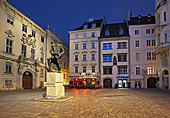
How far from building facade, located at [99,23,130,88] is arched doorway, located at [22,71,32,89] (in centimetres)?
1790

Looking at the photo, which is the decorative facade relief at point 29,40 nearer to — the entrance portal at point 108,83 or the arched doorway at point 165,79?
the entrance portal at point 108,83

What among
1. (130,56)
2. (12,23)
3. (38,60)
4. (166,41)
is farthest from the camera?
(130,56)

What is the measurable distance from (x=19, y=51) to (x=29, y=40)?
3908 mm

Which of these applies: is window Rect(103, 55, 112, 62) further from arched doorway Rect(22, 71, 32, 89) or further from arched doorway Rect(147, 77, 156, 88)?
arched doorway Rect(22, 71, 32, 89)

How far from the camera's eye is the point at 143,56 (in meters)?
38.6

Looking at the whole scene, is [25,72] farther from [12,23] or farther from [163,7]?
[163,7]

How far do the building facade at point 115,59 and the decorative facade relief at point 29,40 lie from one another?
17.4 meters

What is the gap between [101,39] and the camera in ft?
137

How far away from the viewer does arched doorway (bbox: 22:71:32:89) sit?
97.2 feet

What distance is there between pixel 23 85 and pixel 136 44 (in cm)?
2805

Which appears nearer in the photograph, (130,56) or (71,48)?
(130,56)

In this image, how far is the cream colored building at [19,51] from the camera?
24.2 m

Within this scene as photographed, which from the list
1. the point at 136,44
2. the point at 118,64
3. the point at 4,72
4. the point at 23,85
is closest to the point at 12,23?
the point at 4,72

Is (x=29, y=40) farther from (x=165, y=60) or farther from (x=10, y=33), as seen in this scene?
(x=165, y=60)
